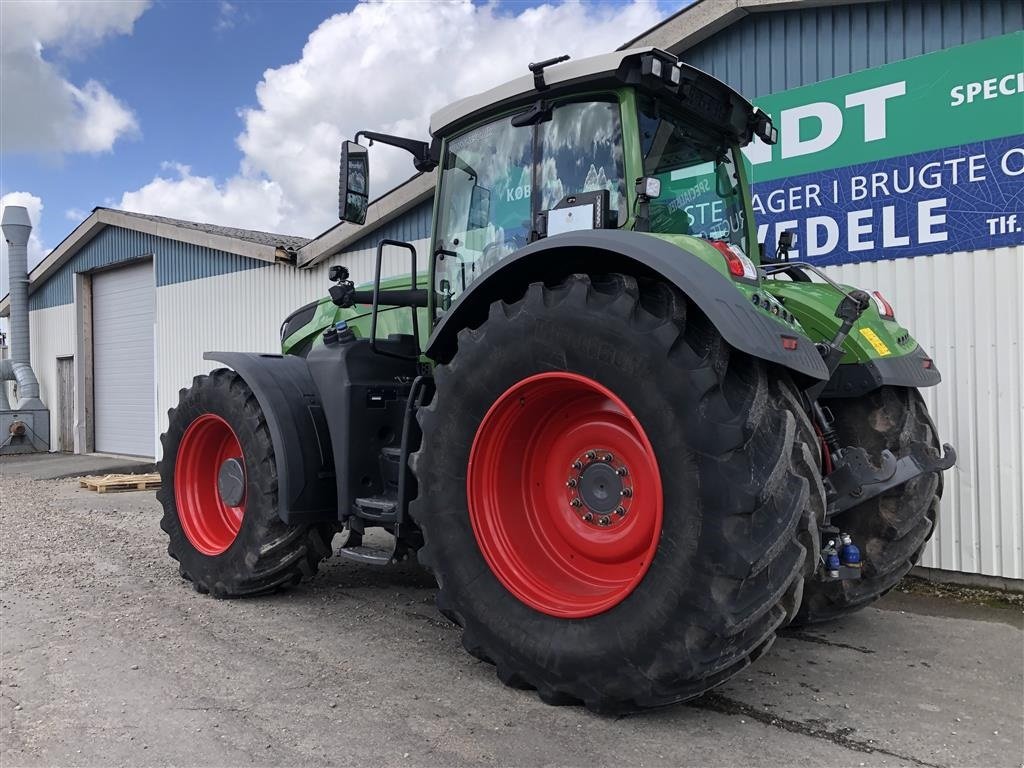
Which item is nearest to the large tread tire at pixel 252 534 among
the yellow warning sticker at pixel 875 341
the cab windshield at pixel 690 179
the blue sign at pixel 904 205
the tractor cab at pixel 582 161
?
the tractor cab at pixel 582 161

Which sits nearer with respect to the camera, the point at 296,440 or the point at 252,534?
the point at 296,440

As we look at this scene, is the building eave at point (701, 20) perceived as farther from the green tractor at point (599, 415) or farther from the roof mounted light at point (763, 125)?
the green tractor at point (599, 415)

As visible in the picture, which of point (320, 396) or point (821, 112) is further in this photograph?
point (821, 112)

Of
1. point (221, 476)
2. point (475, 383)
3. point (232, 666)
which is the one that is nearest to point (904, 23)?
point (475, 383)

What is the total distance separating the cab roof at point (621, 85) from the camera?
136 inches

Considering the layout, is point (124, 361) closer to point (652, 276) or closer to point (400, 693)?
point (400, 693)

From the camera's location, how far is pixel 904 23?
564cm

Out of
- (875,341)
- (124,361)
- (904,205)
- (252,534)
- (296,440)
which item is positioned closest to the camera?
(875,341)

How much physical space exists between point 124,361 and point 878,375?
15.6 meters

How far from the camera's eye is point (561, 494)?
3.47 m

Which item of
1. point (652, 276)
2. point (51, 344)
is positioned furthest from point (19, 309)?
point (652, 276)

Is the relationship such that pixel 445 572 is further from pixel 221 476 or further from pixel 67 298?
pixel 67 298

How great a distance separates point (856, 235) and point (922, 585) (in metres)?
2.55

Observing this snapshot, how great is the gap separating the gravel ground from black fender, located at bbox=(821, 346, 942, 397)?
1.32 meters
